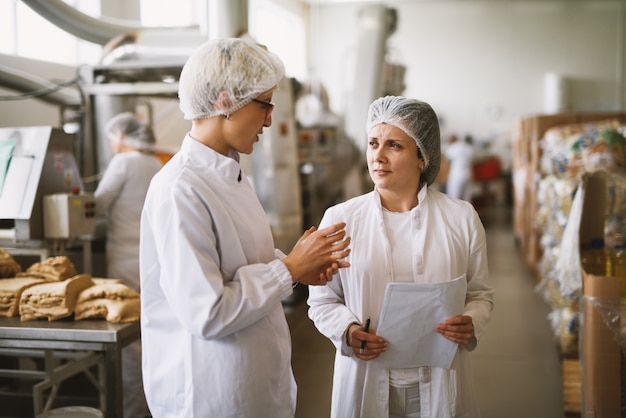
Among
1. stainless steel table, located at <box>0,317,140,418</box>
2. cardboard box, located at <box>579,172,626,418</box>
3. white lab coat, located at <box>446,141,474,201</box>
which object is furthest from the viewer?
white lab coat, located at <box>446,141,474,201</box>

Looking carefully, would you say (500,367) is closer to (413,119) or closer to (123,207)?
(123,207)

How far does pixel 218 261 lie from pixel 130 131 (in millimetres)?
2417

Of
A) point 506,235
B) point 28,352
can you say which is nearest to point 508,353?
point 28,352

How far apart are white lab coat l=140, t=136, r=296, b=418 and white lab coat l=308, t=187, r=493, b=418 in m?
0.20

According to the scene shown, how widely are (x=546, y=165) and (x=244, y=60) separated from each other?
364 cm

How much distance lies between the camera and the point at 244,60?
4.56ft

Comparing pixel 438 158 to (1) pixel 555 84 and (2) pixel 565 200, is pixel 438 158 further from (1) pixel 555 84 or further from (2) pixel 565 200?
(1) pixel 555 84

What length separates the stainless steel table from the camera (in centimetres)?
206

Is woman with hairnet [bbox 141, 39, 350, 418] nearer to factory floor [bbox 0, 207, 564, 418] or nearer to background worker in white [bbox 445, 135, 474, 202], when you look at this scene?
factory floor [bbox 0, 207, 564, 418]

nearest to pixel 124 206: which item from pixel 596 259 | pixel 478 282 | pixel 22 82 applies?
pixel 22 82

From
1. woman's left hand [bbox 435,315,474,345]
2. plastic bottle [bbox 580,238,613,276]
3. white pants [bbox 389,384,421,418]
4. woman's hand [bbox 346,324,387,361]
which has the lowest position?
white pants [bbox 389,384,421,418]

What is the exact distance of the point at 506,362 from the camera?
3883 millimetres

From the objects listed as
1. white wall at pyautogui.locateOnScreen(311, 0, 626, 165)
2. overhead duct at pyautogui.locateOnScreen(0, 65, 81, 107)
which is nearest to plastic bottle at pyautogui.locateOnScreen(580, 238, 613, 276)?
overhead duct at pyautogui.locateOnScreen(0, 65, 81, 107)

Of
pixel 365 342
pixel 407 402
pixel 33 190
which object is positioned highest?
pixel 33 190
